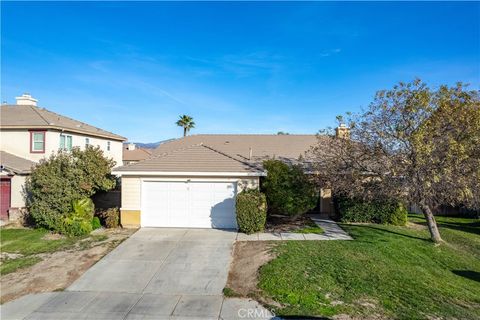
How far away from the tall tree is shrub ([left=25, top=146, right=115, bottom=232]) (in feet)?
37.8

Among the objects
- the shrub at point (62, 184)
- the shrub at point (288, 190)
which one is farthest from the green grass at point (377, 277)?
the shrub at point (62, 184)

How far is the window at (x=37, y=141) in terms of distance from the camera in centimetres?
1897

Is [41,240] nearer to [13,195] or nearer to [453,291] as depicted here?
[13,195]

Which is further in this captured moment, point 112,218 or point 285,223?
point 285,223

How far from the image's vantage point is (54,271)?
9164 mm

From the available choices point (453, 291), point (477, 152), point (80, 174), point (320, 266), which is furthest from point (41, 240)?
point (477, 152)

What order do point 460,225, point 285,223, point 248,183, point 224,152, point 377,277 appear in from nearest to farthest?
point 377,277 → point 248,183 → point 285,223 → point 460,225 → point 224,152

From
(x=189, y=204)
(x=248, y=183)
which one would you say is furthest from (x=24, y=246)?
(x=248, y=183)

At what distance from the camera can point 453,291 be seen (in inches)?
316

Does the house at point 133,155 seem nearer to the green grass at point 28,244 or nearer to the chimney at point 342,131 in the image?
the green grass at point 28,244

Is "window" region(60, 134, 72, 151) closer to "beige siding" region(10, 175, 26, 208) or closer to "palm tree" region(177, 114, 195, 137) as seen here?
"beige siding" region(10, 175, 26, 208)

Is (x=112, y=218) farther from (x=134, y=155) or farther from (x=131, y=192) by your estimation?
(x=134, y=155)

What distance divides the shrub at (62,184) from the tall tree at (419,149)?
11.5 m

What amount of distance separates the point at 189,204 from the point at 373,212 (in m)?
9.30
